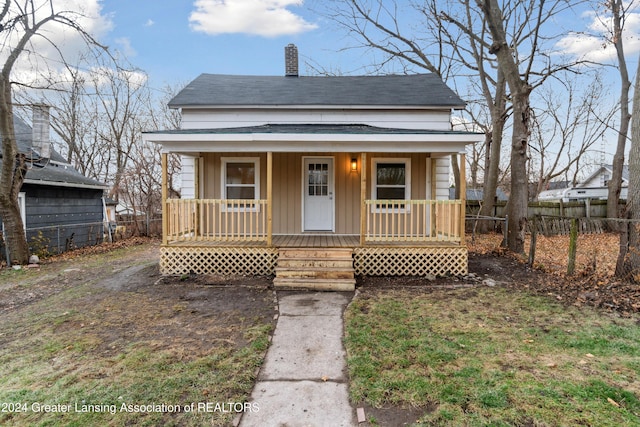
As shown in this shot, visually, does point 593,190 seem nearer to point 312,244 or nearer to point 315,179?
point 315,179

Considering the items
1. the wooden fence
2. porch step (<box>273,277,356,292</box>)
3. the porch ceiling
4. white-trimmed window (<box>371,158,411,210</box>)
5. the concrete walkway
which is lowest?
the concrete walkway

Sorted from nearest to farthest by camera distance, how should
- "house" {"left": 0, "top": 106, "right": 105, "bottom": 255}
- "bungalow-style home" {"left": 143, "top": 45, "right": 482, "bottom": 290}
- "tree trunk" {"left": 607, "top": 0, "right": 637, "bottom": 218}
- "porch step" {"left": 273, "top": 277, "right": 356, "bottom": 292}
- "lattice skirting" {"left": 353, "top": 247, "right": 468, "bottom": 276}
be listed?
"porch step" {"left": 273, "top": 277, "right": 356, "bottom": 292}, "bungalow-style home" {"left": 143, "top": 45, "right": 482, "bottom": 290}, "lattice skirting" {"left": 353, "top": 247, "right": 468, "bottom": 276}, "house" {"left": 0, "top": 106, "right": 105, "bottom": 255}, "tree trunk" {"left": 607, "top": 0, "right": 637, "bottom": 218}

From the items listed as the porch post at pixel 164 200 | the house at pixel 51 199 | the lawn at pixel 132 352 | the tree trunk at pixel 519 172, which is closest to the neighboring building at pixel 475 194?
the tree trunk at pixel 519 172

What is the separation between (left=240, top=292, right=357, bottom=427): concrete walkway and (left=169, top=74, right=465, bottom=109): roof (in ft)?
20.8

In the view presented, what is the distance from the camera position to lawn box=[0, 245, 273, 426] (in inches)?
107

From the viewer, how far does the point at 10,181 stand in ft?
28.4

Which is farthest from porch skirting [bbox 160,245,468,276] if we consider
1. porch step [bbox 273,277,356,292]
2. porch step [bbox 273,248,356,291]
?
porch step [bbox 273,277,356,292]

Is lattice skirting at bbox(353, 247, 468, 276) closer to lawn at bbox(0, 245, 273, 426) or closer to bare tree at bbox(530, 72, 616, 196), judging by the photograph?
lawn at bbox(0, 245, 273, 426)

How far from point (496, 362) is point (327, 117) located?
751cm

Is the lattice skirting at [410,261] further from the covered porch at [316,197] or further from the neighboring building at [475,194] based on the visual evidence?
the neighboring building at [475,194]

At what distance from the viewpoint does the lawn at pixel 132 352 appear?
8.89 feet

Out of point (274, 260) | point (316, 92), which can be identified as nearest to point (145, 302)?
point (274, 260)

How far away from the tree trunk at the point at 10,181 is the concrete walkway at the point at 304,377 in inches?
327

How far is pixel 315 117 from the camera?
941 cm
